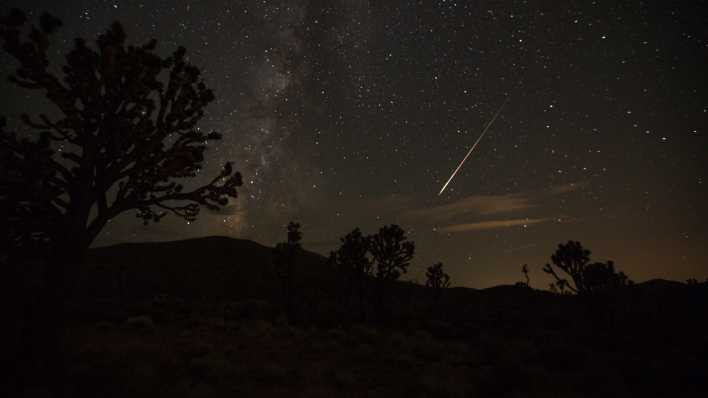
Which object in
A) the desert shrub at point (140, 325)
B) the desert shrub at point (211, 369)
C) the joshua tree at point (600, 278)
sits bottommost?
the desert shrub at point (140, 325)

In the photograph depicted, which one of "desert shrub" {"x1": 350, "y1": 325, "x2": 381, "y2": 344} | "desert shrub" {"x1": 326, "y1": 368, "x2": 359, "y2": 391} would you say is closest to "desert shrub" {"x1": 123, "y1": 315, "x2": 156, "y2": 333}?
"desert shrub" {"x1": 350, "y1": 325, "x2": 381, "y2": 344}

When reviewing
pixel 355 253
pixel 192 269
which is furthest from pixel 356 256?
pixel 192 269

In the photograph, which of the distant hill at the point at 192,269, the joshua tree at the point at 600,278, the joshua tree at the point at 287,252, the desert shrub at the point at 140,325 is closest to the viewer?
the desert shrub at the point at 140,325

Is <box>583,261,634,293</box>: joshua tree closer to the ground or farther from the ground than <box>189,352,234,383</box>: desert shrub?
farther from the ground

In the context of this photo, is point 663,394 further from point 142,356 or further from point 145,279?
point 145,279

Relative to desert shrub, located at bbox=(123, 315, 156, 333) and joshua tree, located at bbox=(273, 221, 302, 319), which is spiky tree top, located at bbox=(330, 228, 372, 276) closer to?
joshua tree, located at bbox=(273, 221, 302, 319)

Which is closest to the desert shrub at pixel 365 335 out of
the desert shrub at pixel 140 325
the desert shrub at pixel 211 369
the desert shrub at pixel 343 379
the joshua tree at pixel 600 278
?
the desert shrub at pixel 343 379

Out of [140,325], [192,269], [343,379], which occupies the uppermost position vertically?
[192,269]

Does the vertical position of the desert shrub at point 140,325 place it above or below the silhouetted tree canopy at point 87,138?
below

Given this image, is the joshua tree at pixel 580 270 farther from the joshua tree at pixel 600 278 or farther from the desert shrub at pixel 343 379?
the desert shrub at pixel 343 379

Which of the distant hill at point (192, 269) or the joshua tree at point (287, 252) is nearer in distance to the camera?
the joshua tree at point (287, 252)

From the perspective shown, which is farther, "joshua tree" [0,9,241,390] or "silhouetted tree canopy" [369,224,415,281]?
"silhouetted tree canopy" [369,224,415,281]

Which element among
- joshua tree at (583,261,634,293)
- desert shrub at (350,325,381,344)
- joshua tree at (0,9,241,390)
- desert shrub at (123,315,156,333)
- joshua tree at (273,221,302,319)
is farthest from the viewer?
joshua tree at (273,221,302,319)

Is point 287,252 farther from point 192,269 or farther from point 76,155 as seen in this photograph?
point 192,269
